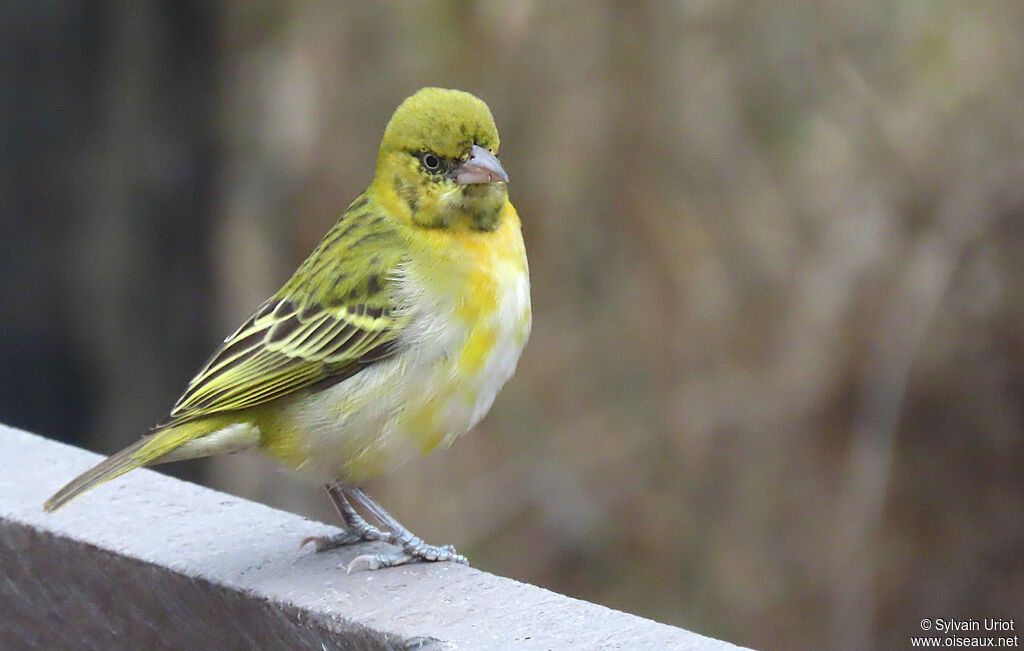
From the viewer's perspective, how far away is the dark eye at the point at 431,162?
3836 millimetres

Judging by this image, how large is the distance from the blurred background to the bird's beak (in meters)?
3.78

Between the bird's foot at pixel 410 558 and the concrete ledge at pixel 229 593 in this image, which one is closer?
the concrete ledge at pixel 229 593

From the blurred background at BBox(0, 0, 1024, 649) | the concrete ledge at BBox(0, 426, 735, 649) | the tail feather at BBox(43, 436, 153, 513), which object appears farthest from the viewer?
the blurred background at BBox(0, 0, 1024, 649)

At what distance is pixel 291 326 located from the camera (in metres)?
3.89

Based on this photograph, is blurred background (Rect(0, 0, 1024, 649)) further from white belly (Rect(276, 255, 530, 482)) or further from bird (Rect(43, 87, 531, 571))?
white belly (Rect(276, 255, 530, 482))

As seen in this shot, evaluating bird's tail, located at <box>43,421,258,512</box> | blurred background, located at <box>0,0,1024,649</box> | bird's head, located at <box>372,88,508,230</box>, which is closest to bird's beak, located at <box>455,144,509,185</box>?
bird's head, located at <box>372,88,508,230</box>

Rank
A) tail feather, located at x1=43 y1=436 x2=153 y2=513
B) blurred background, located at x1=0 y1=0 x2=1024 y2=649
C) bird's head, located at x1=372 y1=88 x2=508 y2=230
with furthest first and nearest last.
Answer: blurred background, located at x1=0 y1=0 x2=1024 y2=649 → bird's head, located at x1=372 y1=88 x2=508 y2=230 → tail feather, located at x1=43 y1=436 x2=153 y2=513

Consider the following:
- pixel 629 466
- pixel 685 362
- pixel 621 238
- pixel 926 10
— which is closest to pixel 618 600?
pixel 629 466

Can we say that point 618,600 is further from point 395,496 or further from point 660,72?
point 660,72

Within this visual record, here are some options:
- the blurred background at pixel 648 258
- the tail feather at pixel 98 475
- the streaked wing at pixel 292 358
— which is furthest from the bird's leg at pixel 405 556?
the blurred background at pixel 648 258

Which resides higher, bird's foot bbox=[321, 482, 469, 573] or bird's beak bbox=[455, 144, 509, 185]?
bird's beak bbox=[455, 144, 509, 185]

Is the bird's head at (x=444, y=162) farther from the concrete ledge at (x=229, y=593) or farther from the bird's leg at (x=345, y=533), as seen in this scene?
the concrete ledge at (x=229, y=593)

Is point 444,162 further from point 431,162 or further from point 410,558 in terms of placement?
point 410,558

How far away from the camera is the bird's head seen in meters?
3.79
